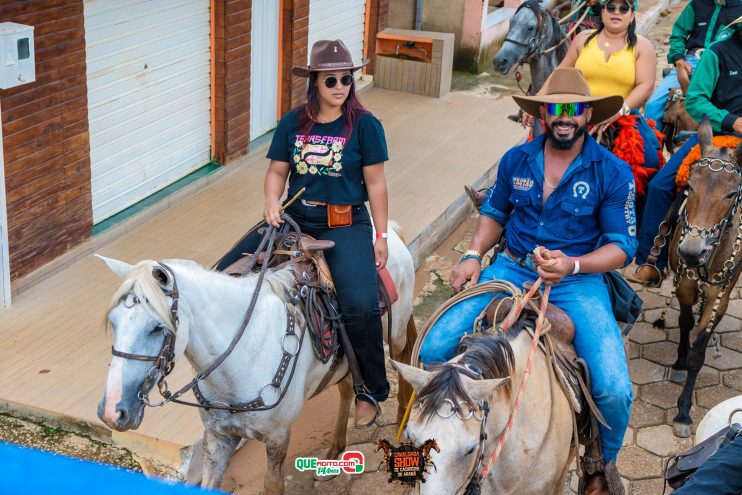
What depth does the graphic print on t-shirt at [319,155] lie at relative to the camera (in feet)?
17.9

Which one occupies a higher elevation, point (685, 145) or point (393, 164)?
point (685, 145)

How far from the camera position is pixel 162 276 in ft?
14.0

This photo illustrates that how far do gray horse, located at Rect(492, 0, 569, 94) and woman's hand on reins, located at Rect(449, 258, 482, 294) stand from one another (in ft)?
15.2

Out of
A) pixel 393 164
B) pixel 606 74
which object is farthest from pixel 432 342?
pixel 393 164

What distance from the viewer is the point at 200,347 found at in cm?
457

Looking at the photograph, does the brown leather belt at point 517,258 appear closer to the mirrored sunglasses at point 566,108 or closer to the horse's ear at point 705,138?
the mirrored sunglasses at point 566,108

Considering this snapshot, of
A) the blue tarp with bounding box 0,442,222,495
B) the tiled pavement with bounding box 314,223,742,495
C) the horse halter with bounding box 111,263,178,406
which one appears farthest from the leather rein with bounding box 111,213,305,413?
the blue tarp with bounding box 0,442,222,495

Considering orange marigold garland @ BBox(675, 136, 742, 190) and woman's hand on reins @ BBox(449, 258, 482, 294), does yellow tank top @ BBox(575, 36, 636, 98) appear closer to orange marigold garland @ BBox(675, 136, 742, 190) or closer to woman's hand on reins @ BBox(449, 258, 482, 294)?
orange marigold garland @ BBox(675, 136, 742, 190)

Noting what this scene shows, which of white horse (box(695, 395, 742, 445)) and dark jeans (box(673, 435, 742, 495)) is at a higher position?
dark jeans (box(673, 435, 742, 495))

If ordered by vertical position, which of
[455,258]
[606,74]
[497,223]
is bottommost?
[455,258]

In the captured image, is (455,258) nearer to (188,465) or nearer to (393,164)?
(393,164)

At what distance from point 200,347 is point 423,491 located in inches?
58.3

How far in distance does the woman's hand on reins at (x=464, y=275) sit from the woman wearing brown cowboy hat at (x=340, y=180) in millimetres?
476

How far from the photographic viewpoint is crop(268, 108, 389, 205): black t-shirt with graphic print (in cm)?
546
